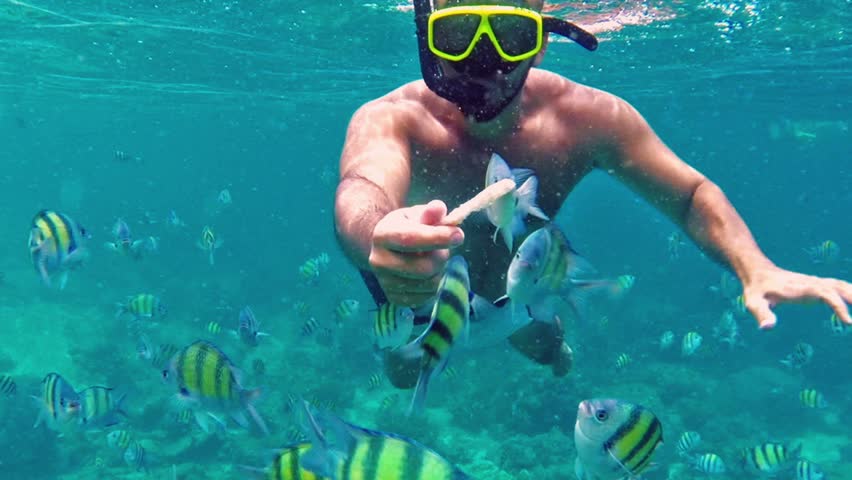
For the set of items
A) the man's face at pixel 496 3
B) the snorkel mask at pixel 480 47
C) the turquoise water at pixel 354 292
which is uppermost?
the man's face at pixel 496 3

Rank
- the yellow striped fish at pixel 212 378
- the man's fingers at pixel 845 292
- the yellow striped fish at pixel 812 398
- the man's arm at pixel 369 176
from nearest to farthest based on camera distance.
→ the man's arm at pixel 369 176 → the man's fingers at pixel 845 292 → the yellow striped fish at pixel 212 378 → the yellow striped fish at pixel 812 398

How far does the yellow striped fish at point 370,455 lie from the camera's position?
1.93m

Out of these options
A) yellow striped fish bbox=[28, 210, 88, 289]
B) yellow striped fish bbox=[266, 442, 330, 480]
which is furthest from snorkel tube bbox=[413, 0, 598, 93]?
yellow striped fish bbox=[28, 210, 88, 289]

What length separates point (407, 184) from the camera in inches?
147

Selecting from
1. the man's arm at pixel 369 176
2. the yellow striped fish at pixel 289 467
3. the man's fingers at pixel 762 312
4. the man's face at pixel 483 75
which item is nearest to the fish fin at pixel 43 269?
the man's arm at pixel 369 176

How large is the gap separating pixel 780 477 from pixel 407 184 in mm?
13132

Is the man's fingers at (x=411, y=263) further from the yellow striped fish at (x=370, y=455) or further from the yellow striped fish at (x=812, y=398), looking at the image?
the yellow striped fish at (x=812, y=398)

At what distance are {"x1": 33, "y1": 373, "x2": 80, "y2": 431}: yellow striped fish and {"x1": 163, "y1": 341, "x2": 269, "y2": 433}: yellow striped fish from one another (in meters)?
2.39

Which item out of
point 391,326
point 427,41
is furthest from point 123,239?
point 427,41

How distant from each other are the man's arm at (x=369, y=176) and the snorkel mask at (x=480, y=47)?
53 cm

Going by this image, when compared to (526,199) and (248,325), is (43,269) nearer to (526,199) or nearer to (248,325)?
Result: (248,325)

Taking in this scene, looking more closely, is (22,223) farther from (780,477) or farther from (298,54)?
(780,477)

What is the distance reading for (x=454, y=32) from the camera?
3.51m

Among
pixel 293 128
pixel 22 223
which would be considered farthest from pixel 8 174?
pixel 293 128
